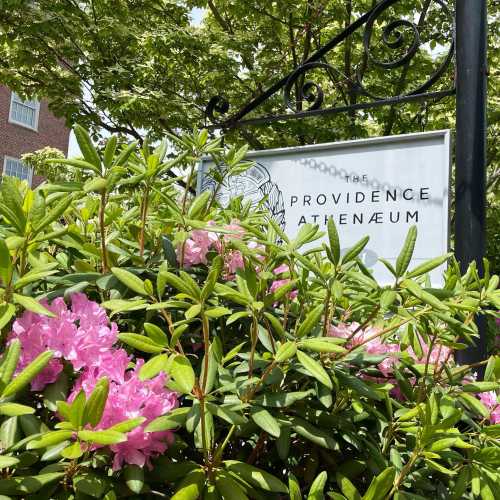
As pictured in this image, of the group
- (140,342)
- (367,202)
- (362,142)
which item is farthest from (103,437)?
(362,142)

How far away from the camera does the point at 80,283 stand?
102 centimetres

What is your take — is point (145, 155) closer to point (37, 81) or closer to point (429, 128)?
point (37, 81)

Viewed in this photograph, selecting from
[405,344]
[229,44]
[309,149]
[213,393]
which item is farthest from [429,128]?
[213,393]

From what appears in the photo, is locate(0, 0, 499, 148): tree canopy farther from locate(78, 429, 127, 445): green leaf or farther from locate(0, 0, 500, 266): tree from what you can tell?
locate(78, 429, 127, 445): green leaf

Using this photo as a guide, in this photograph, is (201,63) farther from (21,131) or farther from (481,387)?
(21,131)

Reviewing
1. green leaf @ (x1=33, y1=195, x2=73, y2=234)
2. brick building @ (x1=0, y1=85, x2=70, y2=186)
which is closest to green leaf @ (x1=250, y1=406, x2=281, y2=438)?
green leaf @ (x1=33, y1=195, x2=73, y2=234)

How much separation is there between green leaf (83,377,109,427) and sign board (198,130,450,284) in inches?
81.6

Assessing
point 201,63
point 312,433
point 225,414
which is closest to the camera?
point 225,414

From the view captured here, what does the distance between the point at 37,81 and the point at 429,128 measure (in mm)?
4839

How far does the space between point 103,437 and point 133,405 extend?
15 cm

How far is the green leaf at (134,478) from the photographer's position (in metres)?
0.79

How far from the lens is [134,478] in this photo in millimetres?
804

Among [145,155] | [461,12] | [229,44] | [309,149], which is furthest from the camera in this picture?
[229,44]

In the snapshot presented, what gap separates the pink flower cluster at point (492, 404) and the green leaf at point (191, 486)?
2.26 feet
